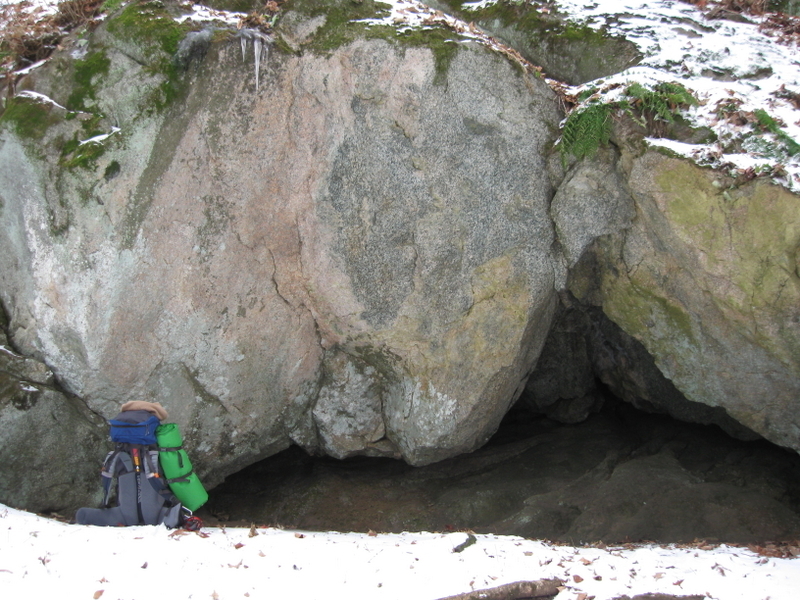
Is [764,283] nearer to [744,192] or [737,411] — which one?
[744,192]

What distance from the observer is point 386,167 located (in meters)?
7.45

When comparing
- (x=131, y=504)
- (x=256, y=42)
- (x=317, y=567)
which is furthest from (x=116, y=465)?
(x=256, y=42)

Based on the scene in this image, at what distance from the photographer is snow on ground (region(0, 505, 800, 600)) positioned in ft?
15.2

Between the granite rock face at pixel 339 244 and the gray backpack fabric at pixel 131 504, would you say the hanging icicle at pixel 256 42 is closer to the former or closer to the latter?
the granite rock face at pixel 339 244

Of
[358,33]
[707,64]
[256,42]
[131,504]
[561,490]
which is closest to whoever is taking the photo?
[131,504]

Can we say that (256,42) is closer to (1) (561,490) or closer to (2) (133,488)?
Answer: (2) (133,488)

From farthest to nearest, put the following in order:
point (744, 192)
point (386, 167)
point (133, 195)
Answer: point (386, 167) < point (133, 195) < point (744, 192)

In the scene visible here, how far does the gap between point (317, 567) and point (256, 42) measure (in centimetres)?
590

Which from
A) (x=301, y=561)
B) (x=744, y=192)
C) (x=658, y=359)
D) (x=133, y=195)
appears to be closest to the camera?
(x=301, y=561)

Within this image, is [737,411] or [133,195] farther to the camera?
[737,411]

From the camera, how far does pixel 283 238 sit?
7645mm

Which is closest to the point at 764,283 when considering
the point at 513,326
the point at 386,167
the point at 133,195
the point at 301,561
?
the point at 513,326

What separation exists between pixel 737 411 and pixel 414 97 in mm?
5727

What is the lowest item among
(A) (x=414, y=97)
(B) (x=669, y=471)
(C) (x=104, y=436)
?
(B) (x=669, y=471)
